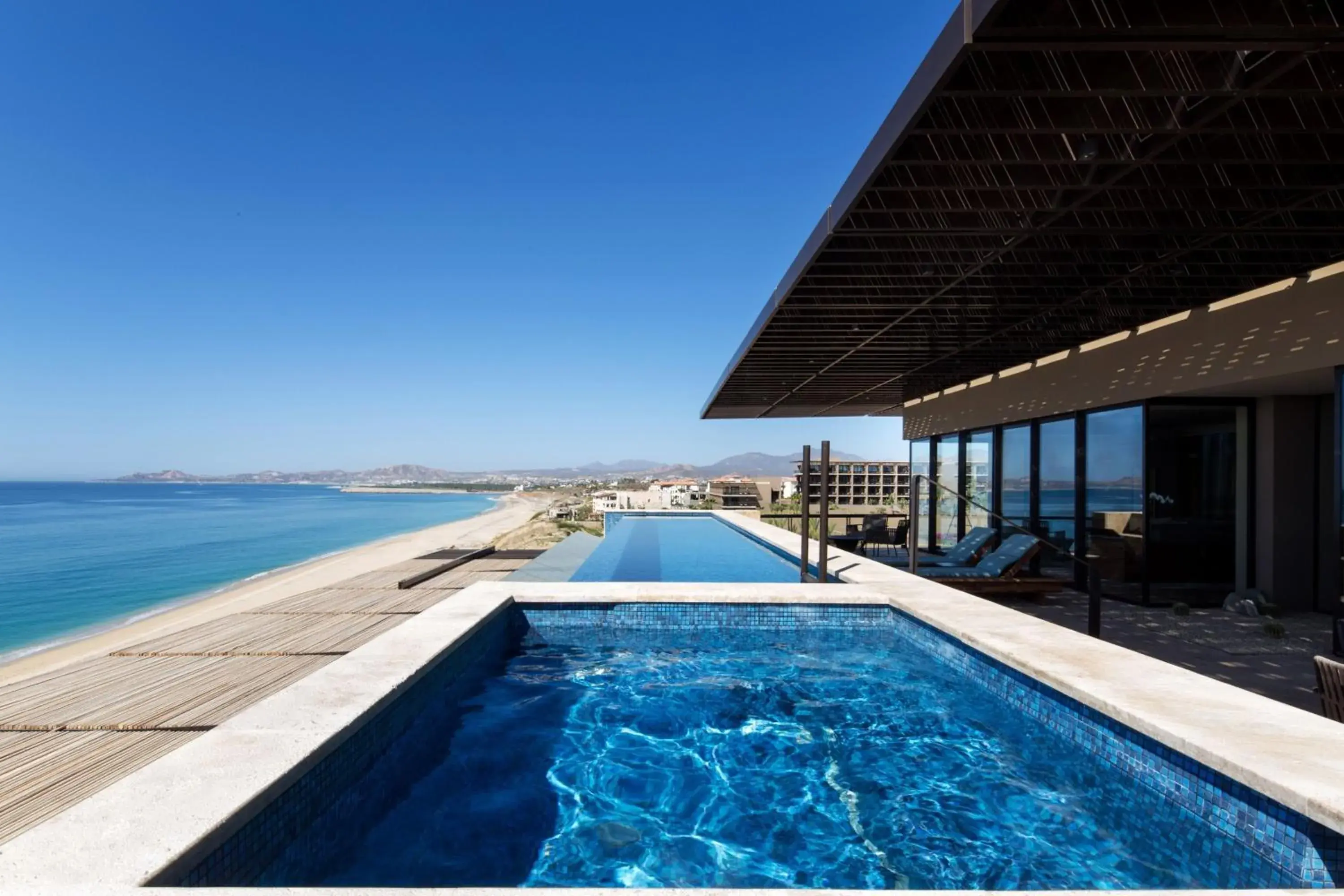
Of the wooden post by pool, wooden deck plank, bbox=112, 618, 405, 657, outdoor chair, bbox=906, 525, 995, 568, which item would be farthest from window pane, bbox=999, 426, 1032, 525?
wooden deck plank, bbox=112, 618, 405, 657

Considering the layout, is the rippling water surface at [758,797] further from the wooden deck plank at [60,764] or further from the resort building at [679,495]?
the resort building at [679,495]

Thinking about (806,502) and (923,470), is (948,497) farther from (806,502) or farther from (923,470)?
(806,502)

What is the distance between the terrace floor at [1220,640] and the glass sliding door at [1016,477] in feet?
6.11

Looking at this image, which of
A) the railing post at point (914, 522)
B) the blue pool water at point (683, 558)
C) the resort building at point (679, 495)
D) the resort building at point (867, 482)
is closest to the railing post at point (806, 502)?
Result: the blue pool water at point (683, 558)

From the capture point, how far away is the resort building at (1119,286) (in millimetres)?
2895

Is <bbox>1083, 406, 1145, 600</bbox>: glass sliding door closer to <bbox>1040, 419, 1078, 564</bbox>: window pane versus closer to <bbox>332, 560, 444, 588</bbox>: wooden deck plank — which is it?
<bbox>1040, 419, 1078, 564</bbox>: window pane

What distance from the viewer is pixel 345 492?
135 metres

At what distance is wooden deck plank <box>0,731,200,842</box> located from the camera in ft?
7.64

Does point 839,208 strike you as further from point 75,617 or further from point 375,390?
point 375,390

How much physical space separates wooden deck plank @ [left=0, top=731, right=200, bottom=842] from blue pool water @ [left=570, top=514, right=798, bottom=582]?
4.86m

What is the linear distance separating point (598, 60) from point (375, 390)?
5184cm

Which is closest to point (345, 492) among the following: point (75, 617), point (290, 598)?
point (75, 617)

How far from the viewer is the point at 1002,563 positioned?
302 inches

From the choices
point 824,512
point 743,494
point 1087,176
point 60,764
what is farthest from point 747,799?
point 743,494
